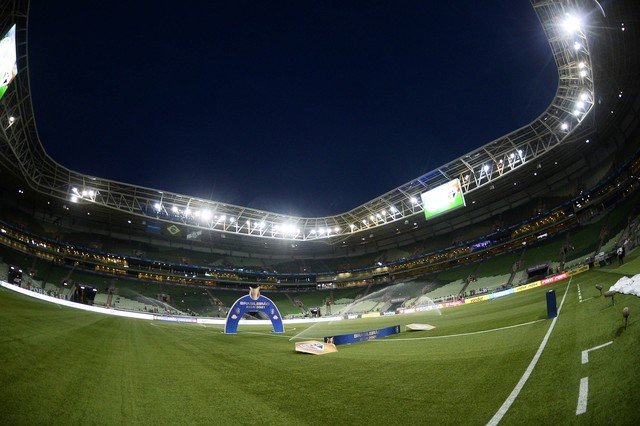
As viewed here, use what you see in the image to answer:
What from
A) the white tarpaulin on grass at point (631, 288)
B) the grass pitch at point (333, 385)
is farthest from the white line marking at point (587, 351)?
the white tarpaulin on grass at point (631, 288)

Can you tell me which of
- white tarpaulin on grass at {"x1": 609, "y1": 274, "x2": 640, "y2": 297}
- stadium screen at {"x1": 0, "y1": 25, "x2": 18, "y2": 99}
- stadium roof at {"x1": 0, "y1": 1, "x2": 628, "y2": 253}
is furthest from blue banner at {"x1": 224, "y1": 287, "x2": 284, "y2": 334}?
stadium roof at {"x1": 0, "y1": 1, "x2": 628, "y2": 253}

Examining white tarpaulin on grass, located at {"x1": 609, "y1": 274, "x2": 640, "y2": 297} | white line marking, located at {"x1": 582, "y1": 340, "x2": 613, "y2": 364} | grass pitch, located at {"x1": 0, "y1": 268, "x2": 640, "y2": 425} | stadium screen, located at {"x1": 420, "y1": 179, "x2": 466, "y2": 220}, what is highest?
stadium screen, located at {"x1": 420, "y1": 179, "x2": 466, "y2": 220}

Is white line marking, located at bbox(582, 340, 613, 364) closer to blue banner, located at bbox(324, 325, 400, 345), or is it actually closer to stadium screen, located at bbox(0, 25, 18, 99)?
blue banner, located at bbox(324, 325, 400, 345)

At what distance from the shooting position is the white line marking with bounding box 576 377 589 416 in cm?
297

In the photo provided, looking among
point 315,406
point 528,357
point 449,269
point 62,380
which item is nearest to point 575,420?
point 315,406

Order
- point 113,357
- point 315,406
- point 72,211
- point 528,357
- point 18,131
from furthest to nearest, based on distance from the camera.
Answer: point 72,211 < point 18,131 < point 113,357 < point 528,357 < point 315,406

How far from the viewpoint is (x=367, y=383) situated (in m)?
4.89

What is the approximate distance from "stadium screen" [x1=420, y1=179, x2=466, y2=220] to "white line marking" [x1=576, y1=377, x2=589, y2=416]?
33.5 metres

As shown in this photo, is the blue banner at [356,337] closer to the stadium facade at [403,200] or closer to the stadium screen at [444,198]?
the stadium facade at [403,200]

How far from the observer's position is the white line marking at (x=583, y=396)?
9.73 feet

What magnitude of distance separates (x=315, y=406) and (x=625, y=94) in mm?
43134

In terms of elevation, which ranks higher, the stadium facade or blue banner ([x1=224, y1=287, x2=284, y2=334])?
the stadium facade

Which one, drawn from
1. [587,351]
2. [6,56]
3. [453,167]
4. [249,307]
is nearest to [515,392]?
[587,351]

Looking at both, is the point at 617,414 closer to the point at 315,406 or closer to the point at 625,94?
the point at 315,406
